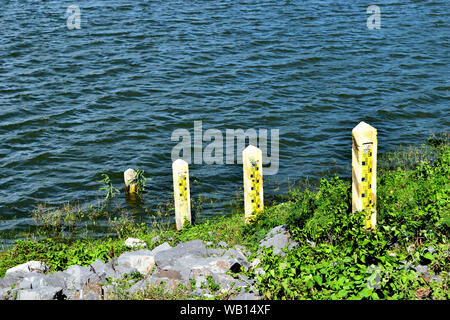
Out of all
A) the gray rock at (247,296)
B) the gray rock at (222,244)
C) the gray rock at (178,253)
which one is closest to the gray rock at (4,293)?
the gray rock at (178,253)

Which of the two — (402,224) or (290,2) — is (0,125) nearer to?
(402,224)

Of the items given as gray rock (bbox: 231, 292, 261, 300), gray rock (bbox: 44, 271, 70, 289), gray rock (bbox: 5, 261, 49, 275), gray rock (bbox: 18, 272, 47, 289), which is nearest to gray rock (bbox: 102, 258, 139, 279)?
gray rock (bbox: 44, 271, 70, 289)

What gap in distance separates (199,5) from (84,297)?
22054 mm

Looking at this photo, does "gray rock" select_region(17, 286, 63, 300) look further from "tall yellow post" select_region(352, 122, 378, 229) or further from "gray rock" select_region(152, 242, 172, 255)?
"tall yellow post" select_region(352, 122, 378, 229)

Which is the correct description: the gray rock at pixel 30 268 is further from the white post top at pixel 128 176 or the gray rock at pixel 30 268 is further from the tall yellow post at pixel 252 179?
the white post top at pixel 128 176

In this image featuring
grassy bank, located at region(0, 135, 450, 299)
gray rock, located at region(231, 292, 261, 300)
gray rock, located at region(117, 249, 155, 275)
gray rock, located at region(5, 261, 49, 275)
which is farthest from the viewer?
gray rock, located at region(5, 261, 49, 275)

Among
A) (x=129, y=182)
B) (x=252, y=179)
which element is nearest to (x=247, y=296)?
(x=252, y=179)

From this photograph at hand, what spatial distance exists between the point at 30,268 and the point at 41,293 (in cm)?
152

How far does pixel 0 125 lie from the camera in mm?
16547

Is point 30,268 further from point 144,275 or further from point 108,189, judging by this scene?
point 108,189

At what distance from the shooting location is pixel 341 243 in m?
7.93

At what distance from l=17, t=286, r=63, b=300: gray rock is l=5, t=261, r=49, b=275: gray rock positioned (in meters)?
1.12

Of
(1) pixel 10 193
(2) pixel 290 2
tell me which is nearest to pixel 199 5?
(2) pixel 290 2

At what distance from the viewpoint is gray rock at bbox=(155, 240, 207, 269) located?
8.14m
